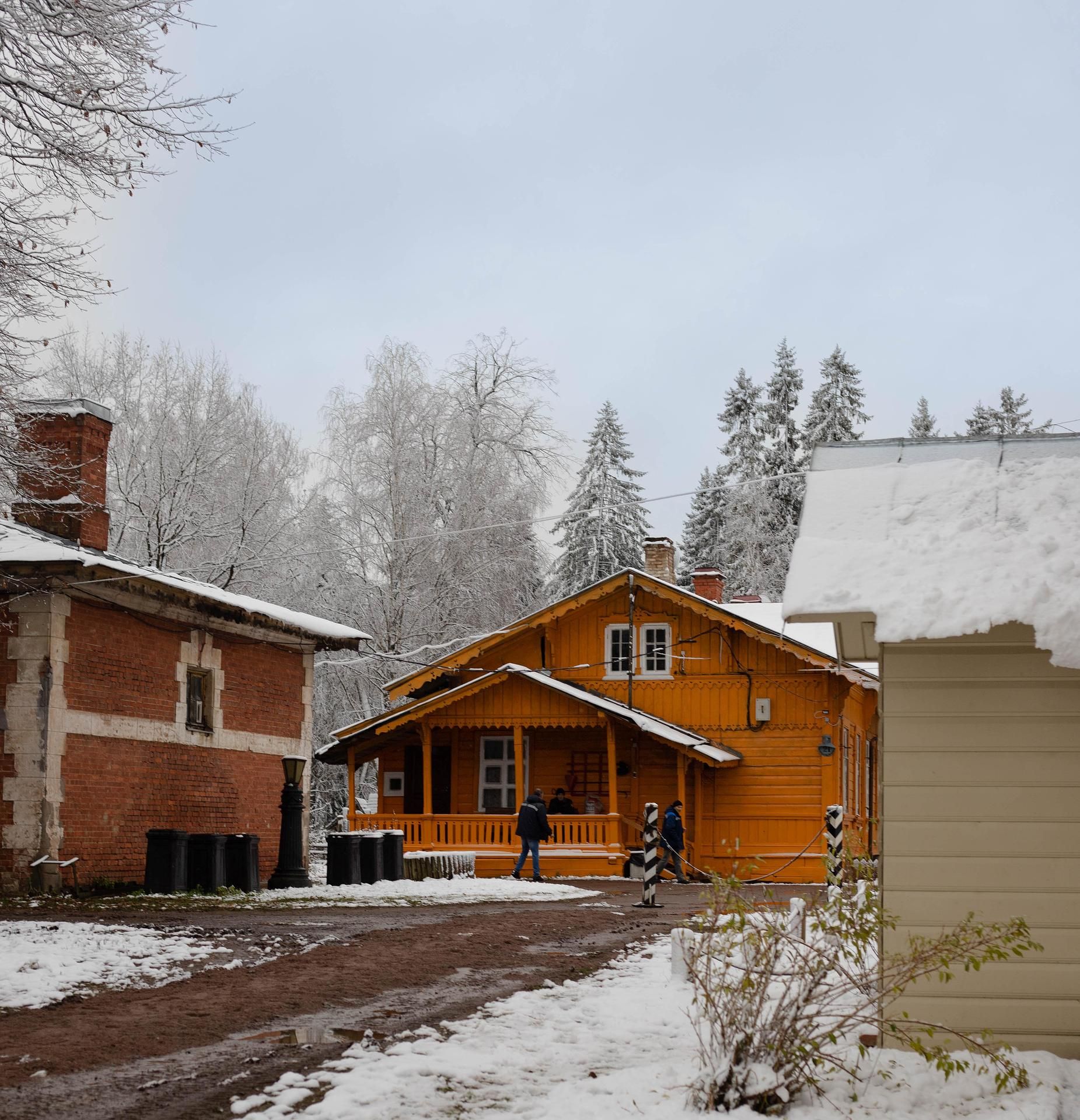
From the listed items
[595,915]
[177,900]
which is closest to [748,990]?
[595,915]

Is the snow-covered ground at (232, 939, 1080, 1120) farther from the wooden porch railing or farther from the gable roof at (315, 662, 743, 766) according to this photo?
the wooden porch railing

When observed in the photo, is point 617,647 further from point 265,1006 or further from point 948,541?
point 948,541

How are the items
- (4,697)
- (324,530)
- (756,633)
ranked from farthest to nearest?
(324,530) < (756,633) < (4,697)

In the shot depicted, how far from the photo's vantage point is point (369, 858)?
21984mm

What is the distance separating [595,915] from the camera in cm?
1773

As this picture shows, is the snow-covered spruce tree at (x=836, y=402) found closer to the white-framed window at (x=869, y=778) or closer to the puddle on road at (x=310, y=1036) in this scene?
the white-framed window at (x=869, y=778)

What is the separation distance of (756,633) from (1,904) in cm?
1688

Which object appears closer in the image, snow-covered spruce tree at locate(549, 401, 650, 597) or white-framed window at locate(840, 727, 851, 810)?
white-framed window at locate(840, 727, 851, 810)

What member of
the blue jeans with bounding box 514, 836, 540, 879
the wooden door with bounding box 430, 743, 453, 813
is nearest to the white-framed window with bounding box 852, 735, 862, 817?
the wooden door with bounding box 430, 743, 453, 813

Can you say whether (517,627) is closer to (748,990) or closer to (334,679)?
(334,679)

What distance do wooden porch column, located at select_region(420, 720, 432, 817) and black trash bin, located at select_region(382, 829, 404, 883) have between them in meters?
6.82

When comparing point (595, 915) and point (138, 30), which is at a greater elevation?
point (138, 30)

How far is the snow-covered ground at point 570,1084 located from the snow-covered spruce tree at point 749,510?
43071 mm

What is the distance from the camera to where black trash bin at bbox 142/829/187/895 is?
60.8ft
